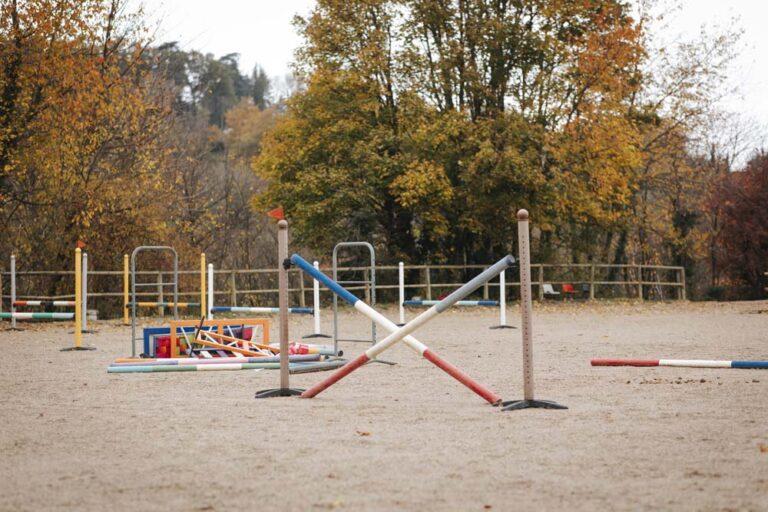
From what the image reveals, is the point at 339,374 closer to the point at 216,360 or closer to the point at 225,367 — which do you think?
the point at 225,367

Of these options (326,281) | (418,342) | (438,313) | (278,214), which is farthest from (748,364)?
(278,214)

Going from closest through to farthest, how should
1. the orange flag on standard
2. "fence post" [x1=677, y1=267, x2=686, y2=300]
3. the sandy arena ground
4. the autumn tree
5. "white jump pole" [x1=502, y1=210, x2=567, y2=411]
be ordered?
the sandy arena ground < "white jump pole" [x1=502, y1=210, x2=567, y2=411] < the orange flag on standard < the autumn tree < "fence post" [x1=677, y1=267, x2=686, y2=300]

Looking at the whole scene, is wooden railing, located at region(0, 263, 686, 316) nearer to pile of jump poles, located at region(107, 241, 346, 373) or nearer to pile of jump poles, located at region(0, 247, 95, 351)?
pile of jump poles, located at region(0, 247, 95, 351)

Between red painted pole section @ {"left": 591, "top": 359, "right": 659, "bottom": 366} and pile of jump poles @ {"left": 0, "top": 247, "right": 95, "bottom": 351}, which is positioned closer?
red painted pole section @ {"left": 591, "top": 359, "right": 659, "bottom": 366}

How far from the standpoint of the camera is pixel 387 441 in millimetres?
5957

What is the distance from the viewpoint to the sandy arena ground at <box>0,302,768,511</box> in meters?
4.45

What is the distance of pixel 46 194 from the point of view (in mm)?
24234

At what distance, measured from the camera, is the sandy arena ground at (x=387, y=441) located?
14.6 ft

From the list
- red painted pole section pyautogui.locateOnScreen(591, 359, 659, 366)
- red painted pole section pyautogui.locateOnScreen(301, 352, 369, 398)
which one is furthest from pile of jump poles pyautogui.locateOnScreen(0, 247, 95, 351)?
red painted pole section pyautogui.locateOnScreen(591, 359, 659, 366)

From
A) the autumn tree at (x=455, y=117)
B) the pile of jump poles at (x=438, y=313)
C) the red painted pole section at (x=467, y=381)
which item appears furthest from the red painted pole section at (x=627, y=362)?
the autumn tree at (x=455, y=117)

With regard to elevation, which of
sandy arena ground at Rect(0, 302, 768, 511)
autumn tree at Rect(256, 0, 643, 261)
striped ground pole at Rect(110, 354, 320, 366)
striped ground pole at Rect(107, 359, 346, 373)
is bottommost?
sandy arena ground at Rect(0, 302, 768, 511)

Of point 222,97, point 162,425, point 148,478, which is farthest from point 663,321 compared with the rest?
point 222,97

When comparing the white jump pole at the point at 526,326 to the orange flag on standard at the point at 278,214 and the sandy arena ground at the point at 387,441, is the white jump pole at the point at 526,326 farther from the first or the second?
the orange flag on standard at the point at 278,214

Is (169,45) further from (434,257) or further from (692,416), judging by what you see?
(692,416)
